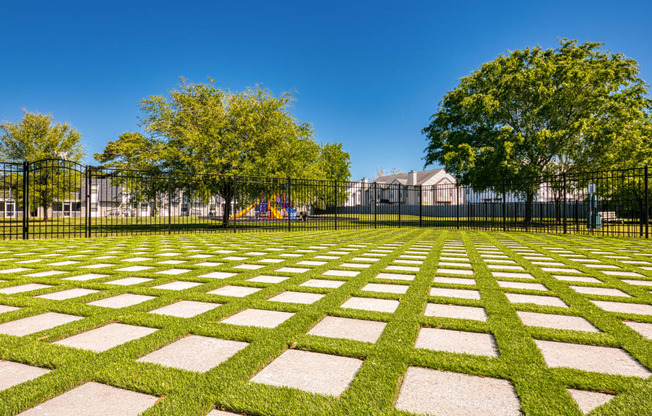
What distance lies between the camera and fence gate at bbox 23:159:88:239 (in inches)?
387

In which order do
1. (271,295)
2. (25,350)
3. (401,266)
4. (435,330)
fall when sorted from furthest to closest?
(401,266) < (271,295) < (435,330) < (25,350)

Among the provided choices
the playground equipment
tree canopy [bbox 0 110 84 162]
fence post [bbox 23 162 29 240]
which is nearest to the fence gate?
fence post [bbox 23 162 29 240]

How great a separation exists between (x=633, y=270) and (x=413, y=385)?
16.4 feet

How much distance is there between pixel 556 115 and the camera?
1745 centimetres

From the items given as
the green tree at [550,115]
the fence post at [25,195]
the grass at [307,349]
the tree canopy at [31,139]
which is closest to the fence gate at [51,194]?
the fence post at [25,195]

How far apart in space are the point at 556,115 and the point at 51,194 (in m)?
29.3

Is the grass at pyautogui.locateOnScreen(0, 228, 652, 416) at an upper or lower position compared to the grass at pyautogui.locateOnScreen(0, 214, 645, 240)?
upper

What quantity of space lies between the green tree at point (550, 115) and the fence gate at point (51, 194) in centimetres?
1667

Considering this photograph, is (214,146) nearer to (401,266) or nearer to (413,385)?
(401,266)

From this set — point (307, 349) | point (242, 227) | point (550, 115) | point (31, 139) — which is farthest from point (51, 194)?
point (550, 115)

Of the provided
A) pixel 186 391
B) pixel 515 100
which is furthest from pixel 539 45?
pixel 186 391

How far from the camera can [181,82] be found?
1638cm

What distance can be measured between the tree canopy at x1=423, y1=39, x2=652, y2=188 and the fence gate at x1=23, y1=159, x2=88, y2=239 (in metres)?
16.7

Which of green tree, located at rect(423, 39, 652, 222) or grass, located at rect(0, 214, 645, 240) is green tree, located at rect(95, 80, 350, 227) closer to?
grass, located at rect(0, 214, 645, 240)
